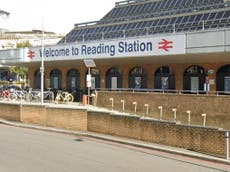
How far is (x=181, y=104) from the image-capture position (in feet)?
89.2

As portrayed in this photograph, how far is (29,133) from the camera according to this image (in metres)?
22.5

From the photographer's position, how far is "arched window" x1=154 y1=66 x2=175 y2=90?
3622 cm

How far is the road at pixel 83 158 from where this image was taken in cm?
1294

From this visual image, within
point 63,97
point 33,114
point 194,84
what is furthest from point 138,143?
point 63,97

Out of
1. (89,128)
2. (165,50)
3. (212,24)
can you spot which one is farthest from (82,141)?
(212,24)

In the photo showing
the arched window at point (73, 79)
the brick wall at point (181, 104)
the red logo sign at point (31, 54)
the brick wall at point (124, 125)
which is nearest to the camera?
the brick wall at point (124, 125)

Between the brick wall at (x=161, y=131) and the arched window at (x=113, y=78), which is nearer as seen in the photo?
the brick wall at (x=161, y=131)

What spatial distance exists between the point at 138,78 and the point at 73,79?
8.71m

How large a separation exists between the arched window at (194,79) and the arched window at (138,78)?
4048 mm

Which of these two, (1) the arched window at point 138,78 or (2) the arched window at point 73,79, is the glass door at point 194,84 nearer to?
(1) the arched window at point 138,78

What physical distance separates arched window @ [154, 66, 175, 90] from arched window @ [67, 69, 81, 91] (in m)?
9.45

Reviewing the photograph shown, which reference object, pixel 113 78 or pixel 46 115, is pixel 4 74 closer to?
pixel 113 78

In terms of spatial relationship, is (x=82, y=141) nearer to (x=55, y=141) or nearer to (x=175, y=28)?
(x=55, y=141)

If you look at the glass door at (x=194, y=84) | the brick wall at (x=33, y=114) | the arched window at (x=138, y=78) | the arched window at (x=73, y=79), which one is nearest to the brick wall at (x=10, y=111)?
the brick wall at (x=33, y=114)
